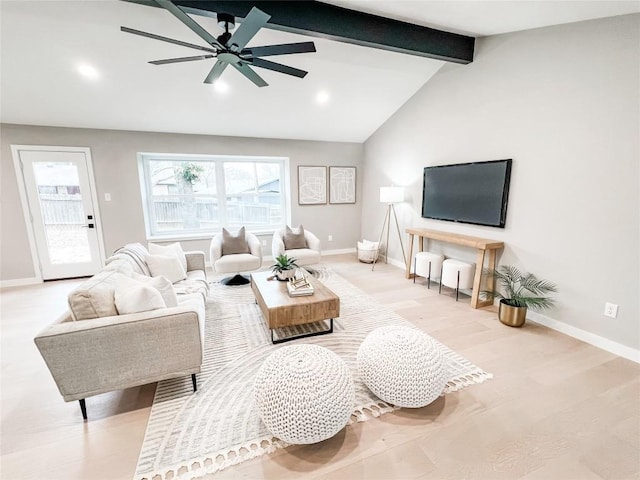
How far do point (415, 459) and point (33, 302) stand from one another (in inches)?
183

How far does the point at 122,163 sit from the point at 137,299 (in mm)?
3612

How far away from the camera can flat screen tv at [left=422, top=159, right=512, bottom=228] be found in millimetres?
3148

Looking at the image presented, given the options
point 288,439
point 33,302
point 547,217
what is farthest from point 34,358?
point 547,217

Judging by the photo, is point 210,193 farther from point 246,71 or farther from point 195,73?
point 246,71

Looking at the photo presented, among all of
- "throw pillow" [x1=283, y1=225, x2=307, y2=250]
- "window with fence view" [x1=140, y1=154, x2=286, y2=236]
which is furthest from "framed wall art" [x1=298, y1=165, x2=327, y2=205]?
"throw pillow" [x1=283, y1=225, x2=307, y2=250]

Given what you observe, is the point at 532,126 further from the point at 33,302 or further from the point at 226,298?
the point at 33,302

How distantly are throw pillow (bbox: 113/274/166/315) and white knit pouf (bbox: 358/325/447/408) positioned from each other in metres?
1.45

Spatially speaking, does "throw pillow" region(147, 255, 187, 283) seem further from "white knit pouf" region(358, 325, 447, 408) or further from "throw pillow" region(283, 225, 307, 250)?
"white knit pouf" region(358, 325, 447, 408)

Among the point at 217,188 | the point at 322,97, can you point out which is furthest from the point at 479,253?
the point at 217,188

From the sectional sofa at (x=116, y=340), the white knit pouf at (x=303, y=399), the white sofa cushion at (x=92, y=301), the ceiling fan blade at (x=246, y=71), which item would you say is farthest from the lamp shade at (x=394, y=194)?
the white sofa cushion at (x=92, y=301)

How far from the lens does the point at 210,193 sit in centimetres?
516

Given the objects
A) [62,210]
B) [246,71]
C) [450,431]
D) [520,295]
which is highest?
[246,71]

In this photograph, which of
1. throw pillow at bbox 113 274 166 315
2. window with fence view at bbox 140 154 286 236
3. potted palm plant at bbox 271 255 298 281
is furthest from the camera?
window with fence view at bbox 140 154 286 236

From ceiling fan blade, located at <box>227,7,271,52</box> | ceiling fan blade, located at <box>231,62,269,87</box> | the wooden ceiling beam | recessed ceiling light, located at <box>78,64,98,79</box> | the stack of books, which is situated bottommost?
the stack of books
